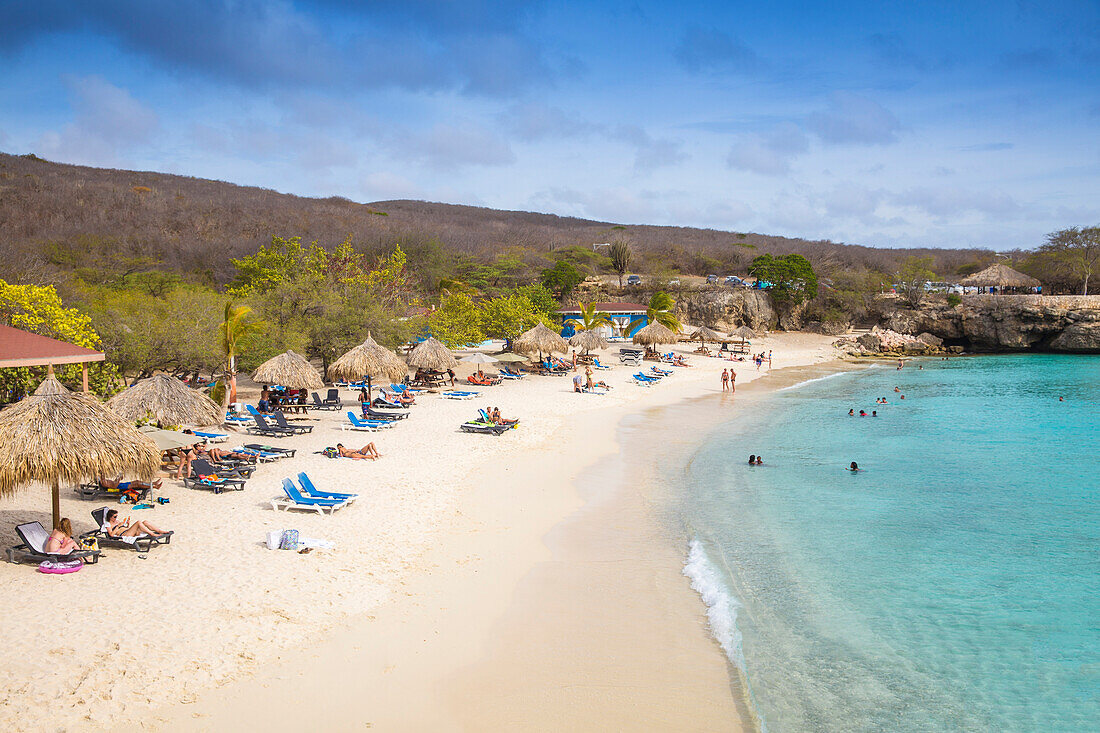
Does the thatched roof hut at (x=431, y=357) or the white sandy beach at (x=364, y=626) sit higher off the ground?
the thatched roof hut at (x=431, y=357)

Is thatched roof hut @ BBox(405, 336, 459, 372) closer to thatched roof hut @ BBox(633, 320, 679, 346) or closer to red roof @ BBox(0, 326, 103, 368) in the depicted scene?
red roof @ BBox(0, 326, 103, 368)

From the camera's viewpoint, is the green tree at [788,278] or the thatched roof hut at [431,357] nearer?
the thatched roof hut at [431,357]

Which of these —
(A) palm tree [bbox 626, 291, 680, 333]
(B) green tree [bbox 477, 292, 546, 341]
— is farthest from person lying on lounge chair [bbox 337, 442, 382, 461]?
(A) palm tree [bbox 626, 291, 680, 333]

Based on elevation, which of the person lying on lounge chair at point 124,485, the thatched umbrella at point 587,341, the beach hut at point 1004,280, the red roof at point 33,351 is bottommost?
the person lying on lounge chair at point 124,485

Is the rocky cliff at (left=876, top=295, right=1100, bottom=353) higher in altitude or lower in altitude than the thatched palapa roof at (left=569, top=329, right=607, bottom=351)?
higher

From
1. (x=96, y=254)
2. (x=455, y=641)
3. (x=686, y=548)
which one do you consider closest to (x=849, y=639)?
(x=686, y=548)

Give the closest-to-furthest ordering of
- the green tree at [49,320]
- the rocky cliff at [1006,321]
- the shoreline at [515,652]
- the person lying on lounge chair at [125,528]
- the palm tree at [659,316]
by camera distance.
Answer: the shoreline at [515,652] < the person lying on lounge chair at [125,528] < the green tree at [49,320] < the palm tree at [659,316] < the rocky cliff at [1006,321]

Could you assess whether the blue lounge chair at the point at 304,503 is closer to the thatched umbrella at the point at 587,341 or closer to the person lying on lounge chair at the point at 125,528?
the person lying on lounge chair at the point at 125,528

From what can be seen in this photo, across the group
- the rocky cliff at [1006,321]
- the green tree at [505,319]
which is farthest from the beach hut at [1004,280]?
the green tree at [505,319]
